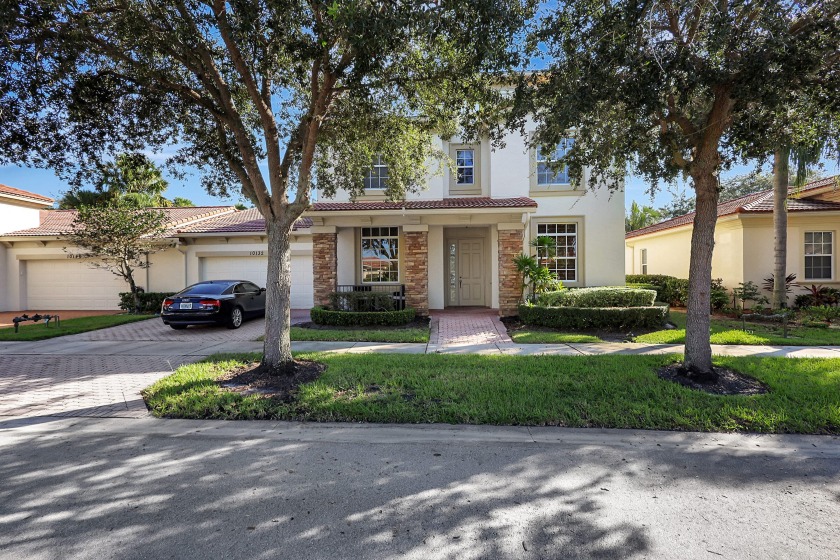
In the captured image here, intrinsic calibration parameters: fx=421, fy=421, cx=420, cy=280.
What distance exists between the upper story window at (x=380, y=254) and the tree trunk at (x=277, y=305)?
796 cm

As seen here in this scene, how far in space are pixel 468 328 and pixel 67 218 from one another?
68.8 ft

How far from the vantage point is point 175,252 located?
56.0ft

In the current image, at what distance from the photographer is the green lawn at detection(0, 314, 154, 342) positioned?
1045 centimetres

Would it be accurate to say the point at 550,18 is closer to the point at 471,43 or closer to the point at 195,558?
the point at 471,43

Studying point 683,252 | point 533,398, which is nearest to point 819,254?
point 683,252

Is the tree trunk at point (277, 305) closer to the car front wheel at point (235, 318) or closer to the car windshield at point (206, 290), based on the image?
the car front wheel at point (235, 318)

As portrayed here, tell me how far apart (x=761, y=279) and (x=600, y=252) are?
5525 mm

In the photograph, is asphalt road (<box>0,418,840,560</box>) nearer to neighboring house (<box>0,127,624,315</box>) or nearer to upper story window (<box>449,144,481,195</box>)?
neighboring house (<box>0,127,624,315</box>)

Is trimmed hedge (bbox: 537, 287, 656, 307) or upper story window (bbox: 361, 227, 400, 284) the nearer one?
trimmed hedge (bbox: 537, 287, 656, 307)

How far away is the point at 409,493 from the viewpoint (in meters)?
3.34

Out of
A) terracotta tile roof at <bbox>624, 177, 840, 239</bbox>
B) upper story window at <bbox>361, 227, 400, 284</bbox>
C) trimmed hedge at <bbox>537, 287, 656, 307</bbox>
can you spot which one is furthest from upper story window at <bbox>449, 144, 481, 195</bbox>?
terracotta tile roof at <bbox>624, 177, 840, 239</bbox>

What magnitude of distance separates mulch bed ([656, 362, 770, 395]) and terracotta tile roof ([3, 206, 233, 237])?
18215mm

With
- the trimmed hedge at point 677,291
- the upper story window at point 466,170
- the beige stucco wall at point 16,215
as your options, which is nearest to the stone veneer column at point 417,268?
the upper story window at point 466,170

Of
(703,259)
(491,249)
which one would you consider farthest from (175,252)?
(703,259)
